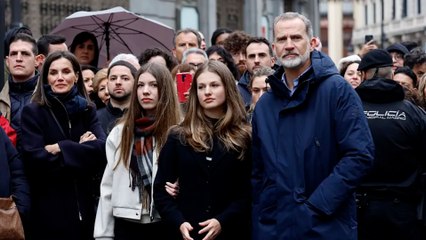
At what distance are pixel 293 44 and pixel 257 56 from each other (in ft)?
12.6

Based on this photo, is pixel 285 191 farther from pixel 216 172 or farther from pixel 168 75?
pixel 168 75

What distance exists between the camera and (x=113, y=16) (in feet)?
41.4

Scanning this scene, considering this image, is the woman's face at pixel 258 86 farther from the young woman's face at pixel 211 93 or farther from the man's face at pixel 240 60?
the man's face at pixel 240 60

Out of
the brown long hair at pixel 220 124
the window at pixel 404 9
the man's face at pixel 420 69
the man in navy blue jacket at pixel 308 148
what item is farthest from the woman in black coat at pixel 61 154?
the window at pixel 404 9

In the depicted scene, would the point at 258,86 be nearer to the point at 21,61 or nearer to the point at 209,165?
the point at 209,165

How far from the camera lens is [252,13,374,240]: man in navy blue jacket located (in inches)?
241

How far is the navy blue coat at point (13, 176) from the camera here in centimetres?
712

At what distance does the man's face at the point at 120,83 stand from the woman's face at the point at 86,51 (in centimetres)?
280

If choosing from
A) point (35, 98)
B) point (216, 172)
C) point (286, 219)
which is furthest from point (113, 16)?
point (286, 219)

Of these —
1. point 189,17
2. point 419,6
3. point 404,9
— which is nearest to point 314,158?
point 189,17

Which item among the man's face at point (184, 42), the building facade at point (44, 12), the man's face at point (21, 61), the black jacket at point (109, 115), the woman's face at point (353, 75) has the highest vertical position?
the building facade at point (44, 12)

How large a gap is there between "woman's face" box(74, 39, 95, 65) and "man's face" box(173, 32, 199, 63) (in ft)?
3.70

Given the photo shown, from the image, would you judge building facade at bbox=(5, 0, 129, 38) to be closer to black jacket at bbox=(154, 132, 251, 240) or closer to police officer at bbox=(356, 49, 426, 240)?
police officer at bbox=(356, 49, 426, 240)

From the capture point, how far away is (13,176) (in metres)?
7.34
